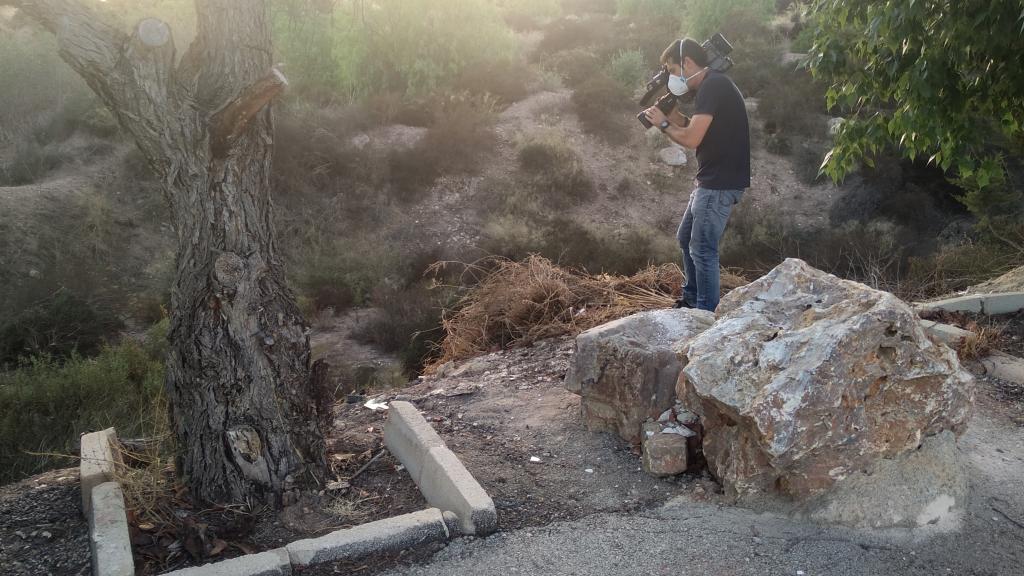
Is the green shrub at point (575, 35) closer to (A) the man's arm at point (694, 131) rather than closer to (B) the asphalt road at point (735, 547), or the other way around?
(A) the man's arm at point (694, 131)

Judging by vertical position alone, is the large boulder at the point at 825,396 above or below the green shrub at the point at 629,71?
below

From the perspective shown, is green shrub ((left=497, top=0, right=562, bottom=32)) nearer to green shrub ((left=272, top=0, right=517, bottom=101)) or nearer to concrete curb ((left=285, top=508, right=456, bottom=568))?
green shrub ((left=272, top=0, right=517, bottom=101))

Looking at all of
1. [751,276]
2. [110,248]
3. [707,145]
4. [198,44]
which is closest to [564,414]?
[707,145]

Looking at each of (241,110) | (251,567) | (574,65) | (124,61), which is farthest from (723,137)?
(574,65)

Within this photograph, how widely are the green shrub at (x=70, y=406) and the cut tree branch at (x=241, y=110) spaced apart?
2.34m

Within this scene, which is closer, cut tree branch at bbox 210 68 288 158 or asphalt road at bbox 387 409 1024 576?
asphalt road at bbox 387 409 1024 576

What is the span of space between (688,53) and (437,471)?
311 cm

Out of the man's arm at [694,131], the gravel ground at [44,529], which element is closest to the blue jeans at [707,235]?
the man's arm at [694,131]

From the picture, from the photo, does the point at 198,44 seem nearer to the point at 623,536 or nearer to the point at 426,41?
the point at 623,536

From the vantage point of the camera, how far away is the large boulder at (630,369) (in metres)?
3.79

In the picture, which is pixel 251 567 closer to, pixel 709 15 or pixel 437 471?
pixel 437 471

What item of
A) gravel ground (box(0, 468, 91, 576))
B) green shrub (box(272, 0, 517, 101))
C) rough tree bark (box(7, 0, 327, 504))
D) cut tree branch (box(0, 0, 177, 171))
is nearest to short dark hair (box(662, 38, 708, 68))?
rough tree bark (box(7, 0, 327, 504))

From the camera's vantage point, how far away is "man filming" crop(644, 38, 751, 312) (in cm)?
488

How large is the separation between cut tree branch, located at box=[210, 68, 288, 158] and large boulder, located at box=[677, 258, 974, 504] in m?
2.09
